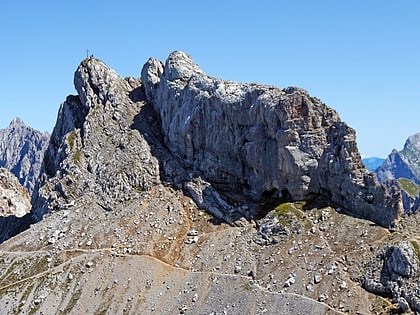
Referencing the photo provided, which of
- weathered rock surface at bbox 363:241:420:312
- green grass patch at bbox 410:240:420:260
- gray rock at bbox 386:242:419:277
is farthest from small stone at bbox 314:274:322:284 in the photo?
green grass patch at bbox 410:240:420:260

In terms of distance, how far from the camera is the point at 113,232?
14300cm

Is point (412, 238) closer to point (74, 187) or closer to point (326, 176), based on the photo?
point (326, 176)

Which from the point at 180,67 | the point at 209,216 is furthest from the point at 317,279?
the point at 180,67

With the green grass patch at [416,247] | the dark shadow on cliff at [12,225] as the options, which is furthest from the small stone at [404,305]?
the dark shadow on cliff at [12,225]

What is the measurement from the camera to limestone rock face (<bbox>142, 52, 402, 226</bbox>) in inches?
5089

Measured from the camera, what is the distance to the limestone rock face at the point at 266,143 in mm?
129250

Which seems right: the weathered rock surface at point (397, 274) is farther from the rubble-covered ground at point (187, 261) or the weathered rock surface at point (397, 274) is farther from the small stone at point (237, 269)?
the small stone at point (237, 269)

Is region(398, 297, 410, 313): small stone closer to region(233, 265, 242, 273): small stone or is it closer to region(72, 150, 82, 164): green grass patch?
region(233, 265, 242, 273): small stone

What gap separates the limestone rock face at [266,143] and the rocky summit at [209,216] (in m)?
0.34

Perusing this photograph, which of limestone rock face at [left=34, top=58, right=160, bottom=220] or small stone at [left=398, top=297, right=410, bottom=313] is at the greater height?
limestone rock face at [left=34, top=58, right=160, bottom=220]

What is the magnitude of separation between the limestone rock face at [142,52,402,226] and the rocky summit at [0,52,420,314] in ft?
1.10

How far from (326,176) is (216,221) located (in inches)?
1142

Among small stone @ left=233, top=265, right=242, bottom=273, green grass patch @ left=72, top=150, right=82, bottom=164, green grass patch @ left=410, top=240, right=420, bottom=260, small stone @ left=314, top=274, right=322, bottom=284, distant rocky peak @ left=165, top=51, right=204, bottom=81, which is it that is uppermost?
distant rocky peak @ left=165, top=51, right=204, bottom=81

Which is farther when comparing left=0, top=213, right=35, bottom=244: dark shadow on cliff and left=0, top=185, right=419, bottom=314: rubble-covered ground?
left=0, top=213, right=35, bottom=244: dark shadow on cliff
